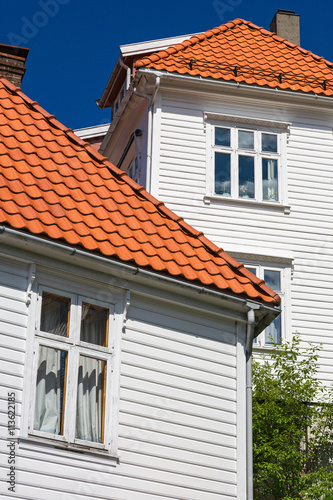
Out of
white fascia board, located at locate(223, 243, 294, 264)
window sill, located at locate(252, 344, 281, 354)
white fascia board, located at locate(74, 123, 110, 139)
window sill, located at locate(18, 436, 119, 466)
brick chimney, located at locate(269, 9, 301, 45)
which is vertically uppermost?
brick chimney, located at locate(269, 9, 301, 45)

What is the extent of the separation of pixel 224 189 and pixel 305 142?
7.69ft

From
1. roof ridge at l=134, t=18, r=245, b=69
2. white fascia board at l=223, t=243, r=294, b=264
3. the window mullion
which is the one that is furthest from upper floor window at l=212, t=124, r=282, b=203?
the window mullion

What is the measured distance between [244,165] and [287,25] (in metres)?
7.16

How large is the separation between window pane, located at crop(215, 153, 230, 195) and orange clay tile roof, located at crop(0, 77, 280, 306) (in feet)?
21.4

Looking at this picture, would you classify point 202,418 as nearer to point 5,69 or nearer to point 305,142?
point 5,69

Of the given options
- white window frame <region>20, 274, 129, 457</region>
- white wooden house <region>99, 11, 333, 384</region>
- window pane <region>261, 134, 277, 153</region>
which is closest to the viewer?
white window frame <region>20, 274, 129, 457</region>

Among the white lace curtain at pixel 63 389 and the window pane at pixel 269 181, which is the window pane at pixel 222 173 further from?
the white lace curtain at pixel 63 389

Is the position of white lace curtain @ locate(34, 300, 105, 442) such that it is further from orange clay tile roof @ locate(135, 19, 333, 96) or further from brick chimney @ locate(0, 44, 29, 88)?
orange clay tile roof @ locate(135, 19, 333, 96)

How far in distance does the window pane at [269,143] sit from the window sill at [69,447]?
432 inches

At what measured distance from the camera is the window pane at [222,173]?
19.7 meters

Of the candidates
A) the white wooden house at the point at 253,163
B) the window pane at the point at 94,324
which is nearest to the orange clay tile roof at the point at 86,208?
the window pane at the point at 94,324

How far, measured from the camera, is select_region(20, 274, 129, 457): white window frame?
10312 mm

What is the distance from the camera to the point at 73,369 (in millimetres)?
10805

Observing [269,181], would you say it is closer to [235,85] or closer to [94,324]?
[235,85]
